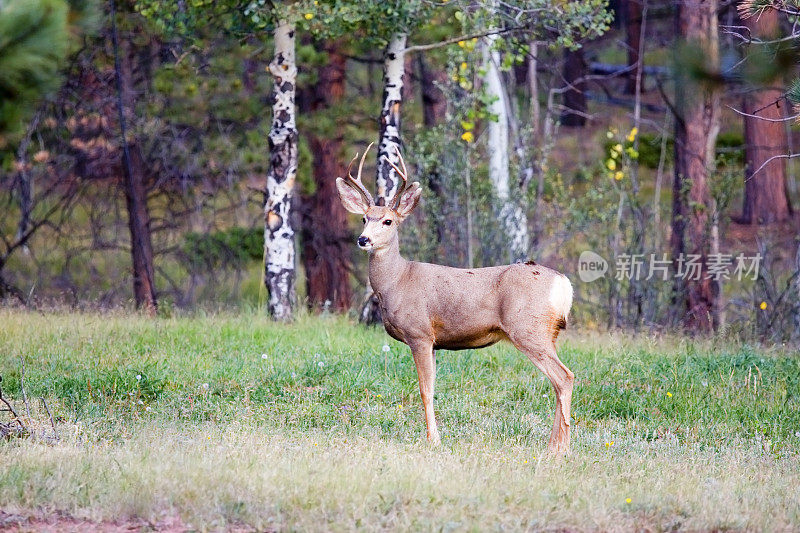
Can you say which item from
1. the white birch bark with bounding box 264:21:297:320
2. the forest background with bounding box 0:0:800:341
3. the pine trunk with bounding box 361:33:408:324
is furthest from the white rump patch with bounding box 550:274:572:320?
the white birch bark with bounding box 264:21:297:320

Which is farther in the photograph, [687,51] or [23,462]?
[687,51]

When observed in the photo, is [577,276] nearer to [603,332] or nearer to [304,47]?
[603,332]

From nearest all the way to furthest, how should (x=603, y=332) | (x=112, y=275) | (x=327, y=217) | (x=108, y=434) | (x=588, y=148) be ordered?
(x=108, y=434) < (x=603, y=332) < (x=327, y=217) < (x=112, y=275) < (x=588, y=148)

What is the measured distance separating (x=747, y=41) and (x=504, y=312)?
251 centimetres

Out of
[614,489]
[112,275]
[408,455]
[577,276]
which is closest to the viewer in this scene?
[614,489]

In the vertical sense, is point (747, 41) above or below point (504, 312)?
above

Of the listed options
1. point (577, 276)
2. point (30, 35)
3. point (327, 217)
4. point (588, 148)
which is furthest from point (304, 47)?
point (588, 148)

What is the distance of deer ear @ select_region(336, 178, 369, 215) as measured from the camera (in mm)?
7672

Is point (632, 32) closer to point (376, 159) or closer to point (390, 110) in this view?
point (376, 159)

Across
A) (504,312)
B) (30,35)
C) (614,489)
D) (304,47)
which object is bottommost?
(614,489)

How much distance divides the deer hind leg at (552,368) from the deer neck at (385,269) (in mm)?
985

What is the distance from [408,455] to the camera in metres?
6.52

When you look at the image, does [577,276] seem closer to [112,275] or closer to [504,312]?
[504,312]

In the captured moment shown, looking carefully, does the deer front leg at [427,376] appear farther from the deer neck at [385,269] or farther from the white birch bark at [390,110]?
the white birch bark at [390,110]
